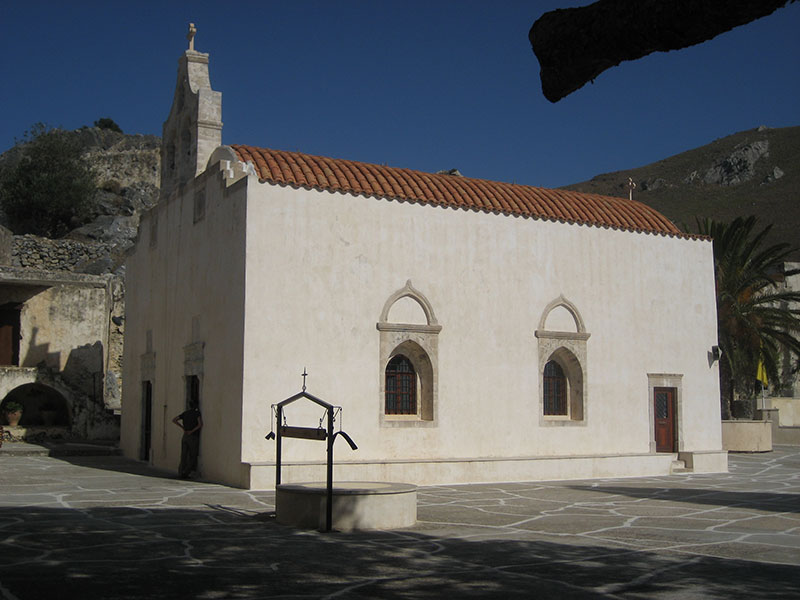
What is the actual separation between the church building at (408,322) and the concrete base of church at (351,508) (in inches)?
145

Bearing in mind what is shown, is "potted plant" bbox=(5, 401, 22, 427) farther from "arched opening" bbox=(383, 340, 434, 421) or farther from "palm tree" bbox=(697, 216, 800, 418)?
"palm tree" bbox=(697, 216, 800, 418)

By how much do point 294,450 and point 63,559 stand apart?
22.5ft

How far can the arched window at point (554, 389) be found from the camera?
675 inches

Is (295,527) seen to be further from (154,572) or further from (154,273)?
(154,273)

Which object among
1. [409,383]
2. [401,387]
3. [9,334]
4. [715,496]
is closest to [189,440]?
[401,387]

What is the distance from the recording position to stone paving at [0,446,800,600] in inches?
250

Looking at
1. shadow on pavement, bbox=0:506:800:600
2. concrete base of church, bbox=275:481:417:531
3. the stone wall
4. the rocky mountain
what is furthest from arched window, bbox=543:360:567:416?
the stone wall

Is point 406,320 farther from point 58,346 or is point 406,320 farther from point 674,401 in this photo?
point 58,346

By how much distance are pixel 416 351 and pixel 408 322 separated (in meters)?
0.61

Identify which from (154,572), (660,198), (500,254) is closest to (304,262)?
(500,254)

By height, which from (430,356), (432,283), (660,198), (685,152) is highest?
(685,152)

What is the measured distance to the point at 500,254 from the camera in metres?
16.6

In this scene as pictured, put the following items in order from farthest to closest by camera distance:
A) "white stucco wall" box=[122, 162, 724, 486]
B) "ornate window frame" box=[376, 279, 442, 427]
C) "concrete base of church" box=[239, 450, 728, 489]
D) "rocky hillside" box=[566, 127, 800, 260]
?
"rocky hillside" box=[566, 127, 800, 260], "ornate window frame" box=[376, 279, 442, 427], "white stucco wall" box=[122, 162, 724, 486], "concrete base of church" box=[239, 450, 728, 489]

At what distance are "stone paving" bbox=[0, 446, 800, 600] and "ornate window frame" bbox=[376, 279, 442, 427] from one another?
175 cm
